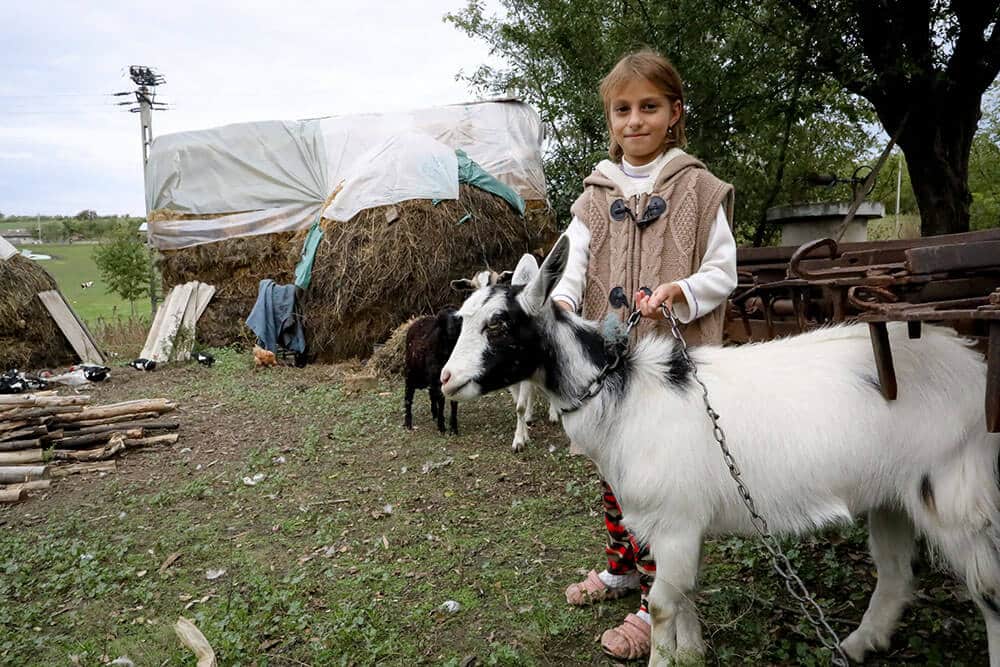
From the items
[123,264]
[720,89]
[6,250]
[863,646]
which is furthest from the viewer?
[123,264]

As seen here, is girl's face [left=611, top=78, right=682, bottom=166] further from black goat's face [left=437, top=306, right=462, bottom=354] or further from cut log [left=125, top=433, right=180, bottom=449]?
cut log [left=125, top=433, right=180, bottom=449]

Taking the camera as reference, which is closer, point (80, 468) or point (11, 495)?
point (11, 495)

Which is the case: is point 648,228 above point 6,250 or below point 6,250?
below

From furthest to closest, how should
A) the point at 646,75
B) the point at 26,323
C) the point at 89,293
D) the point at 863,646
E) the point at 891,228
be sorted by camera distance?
the point at 89,293 → the point at 891,228 → the point at 26,323 → the point at 863,646 → the point at 646,75

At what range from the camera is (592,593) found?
128 inches

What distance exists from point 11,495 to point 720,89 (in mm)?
8608

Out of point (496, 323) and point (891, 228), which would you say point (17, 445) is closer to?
point (496, 323)

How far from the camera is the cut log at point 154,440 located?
6480 mm

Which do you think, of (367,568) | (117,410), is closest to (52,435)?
(117,410)

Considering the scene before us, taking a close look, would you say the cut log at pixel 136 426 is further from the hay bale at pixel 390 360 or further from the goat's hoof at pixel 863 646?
the goat's hoof at pixel 863 646

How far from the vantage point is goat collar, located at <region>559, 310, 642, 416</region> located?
8.02 ft

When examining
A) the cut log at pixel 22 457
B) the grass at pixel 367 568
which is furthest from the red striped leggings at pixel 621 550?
the cut log at pixel 22 457

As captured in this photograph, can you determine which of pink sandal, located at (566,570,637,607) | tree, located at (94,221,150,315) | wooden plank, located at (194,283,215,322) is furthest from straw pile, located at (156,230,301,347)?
pink sandal, located at (566,570,637,607)

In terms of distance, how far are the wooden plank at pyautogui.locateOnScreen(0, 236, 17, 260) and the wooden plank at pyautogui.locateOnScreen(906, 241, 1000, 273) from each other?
13.7 metres
